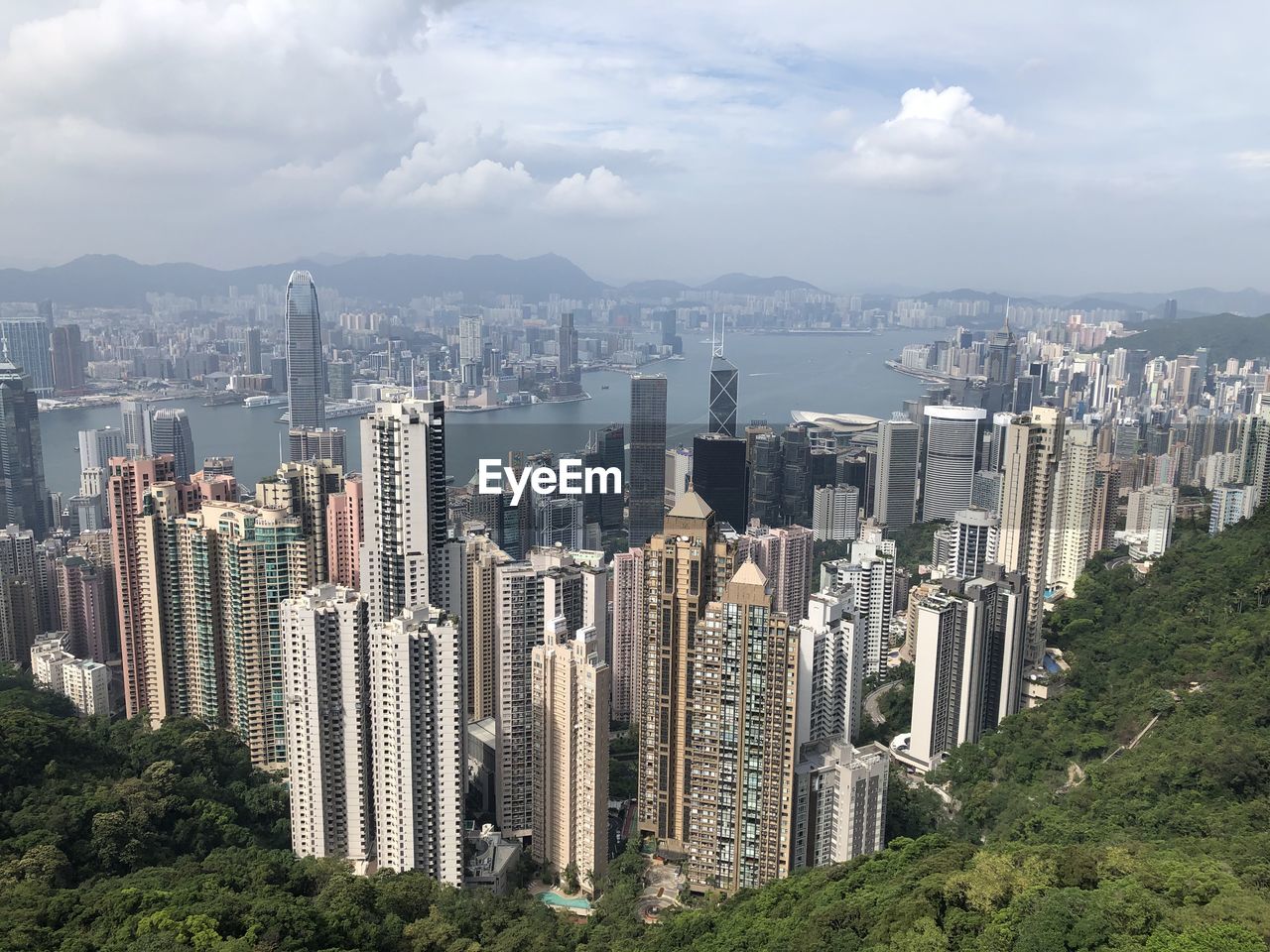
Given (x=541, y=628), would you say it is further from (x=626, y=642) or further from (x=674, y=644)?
(x=626, y=642)

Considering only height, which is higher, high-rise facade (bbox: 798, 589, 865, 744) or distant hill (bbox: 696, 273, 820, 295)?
distant hill (bbox: 696, 273, 820, 295)

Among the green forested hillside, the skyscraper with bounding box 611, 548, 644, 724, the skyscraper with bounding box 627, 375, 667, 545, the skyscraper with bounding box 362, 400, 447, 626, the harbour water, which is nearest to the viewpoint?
the green forested hillside

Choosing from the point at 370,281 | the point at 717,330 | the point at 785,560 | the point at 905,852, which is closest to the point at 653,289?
the point at 717,330

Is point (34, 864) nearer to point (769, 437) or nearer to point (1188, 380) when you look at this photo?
point (769, 437)

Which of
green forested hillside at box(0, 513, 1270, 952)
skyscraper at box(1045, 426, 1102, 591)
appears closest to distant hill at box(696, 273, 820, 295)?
skyscraper at box(1045, 426, 1102, 591)

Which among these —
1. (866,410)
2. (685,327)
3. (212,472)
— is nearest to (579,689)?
(212,472)

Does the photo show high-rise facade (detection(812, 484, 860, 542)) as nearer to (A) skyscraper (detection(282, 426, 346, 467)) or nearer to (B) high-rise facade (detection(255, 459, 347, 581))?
(A) skyscraper (detection(282, 426, 346, 467))
